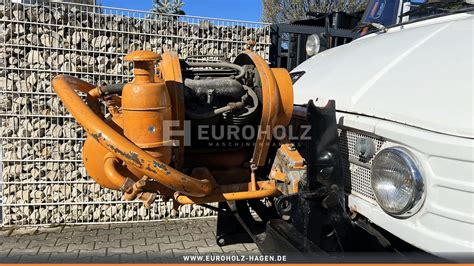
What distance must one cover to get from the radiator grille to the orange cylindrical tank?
1.00m

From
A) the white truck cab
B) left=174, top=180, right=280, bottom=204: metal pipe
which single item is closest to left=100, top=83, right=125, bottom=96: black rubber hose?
left=174, top=180, right=280, bottom=204: metal pipe

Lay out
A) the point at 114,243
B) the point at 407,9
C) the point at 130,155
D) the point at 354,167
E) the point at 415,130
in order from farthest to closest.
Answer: the point at 114,243, the point at 407,9, the point at 354,167, the point at 130,155, the point at 415,130

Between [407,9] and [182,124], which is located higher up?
[407,9]

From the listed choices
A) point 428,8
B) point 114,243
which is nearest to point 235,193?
point 428,8

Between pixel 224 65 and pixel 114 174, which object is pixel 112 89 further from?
pixel 224 65

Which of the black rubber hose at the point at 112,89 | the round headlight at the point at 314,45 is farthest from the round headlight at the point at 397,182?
the round headlight at the point at 314,45

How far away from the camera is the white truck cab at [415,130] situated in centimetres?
168

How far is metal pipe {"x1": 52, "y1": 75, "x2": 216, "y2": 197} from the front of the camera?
2164 millimetres

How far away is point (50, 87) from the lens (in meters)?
4.95

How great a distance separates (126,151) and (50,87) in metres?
3.31

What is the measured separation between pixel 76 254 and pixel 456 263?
397 cm

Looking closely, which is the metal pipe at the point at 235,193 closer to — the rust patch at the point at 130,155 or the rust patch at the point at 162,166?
the rust patch at the point at 162,166

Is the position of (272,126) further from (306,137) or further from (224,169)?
(224,169)

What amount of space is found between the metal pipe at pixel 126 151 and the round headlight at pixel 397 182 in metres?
1.00
